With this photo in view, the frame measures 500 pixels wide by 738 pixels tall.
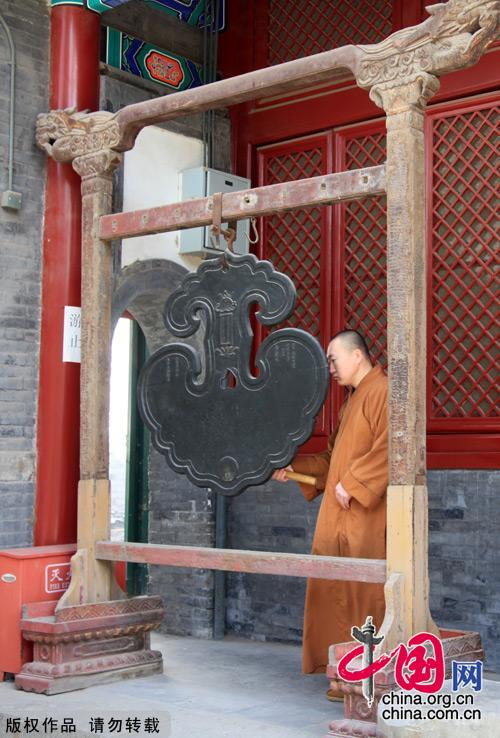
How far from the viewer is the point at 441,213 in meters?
6.75

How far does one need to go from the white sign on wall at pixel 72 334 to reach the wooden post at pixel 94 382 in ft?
0.88

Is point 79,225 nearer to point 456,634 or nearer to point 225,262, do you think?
point 225,262

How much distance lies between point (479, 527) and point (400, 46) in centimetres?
300

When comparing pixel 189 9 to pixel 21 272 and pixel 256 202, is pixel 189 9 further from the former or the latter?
pixel 256 202

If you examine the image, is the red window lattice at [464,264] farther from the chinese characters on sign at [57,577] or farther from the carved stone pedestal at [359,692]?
the chinese characters on sign at [57,577]

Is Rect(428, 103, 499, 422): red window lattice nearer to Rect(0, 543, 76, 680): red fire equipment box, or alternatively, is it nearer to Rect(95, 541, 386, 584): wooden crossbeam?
Rect(95, 541, 386, 584): wooden crossbeam

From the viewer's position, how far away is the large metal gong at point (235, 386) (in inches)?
201

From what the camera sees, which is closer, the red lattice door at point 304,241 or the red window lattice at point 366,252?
the red window lattice at point 366,252

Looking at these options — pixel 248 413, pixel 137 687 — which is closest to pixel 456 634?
pixel 248 413

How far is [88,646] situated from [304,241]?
3.36m

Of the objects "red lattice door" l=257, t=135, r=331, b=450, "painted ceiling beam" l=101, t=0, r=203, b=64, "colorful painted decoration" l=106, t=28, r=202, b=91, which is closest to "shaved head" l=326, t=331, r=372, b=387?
"red lattice door" l=257, t=135, r=331, b=450

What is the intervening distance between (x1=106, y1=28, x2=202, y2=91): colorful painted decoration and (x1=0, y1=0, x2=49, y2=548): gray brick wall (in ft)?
2.01

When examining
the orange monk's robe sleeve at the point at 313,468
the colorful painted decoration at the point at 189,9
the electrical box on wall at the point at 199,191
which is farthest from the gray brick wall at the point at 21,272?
the orange monk's robe sleeve at the point at 313,468

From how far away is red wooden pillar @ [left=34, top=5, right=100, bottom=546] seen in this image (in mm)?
6207
